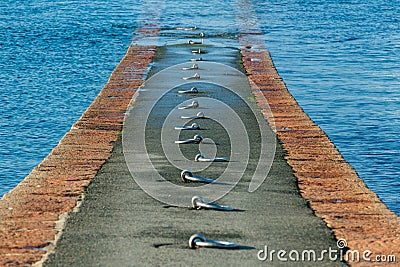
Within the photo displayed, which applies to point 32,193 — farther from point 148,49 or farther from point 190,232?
point 148,49

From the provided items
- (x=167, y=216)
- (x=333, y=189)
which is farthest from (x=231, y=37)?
(x=167, y=216)

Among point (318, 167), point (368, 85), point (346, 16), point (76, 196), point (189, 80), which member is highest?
point (346, 16)

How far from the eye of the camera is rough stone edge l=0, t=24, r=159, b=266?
5.74 meters

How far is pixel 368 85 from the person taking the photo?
16547 mm

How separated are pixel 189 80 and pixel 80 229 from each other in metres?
8.24

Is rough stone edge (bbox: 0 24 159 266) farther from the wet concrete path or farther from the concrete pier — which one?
the wet concrete path

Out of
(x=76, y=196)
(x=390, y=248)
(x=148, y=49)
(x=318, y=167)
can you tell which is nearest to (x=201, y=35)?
(x=148, y=49)

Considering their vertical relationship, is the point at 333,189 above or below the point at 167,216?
above

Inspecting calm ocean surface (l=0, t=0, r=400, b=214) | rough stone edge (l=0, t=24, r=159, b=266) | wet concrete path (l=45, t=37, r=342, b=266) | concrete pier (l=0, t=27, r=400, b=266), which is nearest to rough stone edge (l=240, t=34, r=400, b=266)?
concrete pier (l=0, t=27, r=400, b=266)

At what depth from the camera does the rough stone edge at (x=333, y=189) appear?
6.06m

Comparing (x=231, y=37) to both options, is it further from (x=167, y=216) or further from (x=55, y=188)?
(x=167, y=216)

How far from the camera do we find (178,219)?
6.40 m

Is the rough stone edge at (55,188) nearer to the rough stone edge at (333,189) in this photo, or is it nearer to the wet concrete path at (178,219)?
the wet concrete path at (178,219)

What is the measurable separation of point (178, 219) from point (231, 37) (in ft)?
50.9
